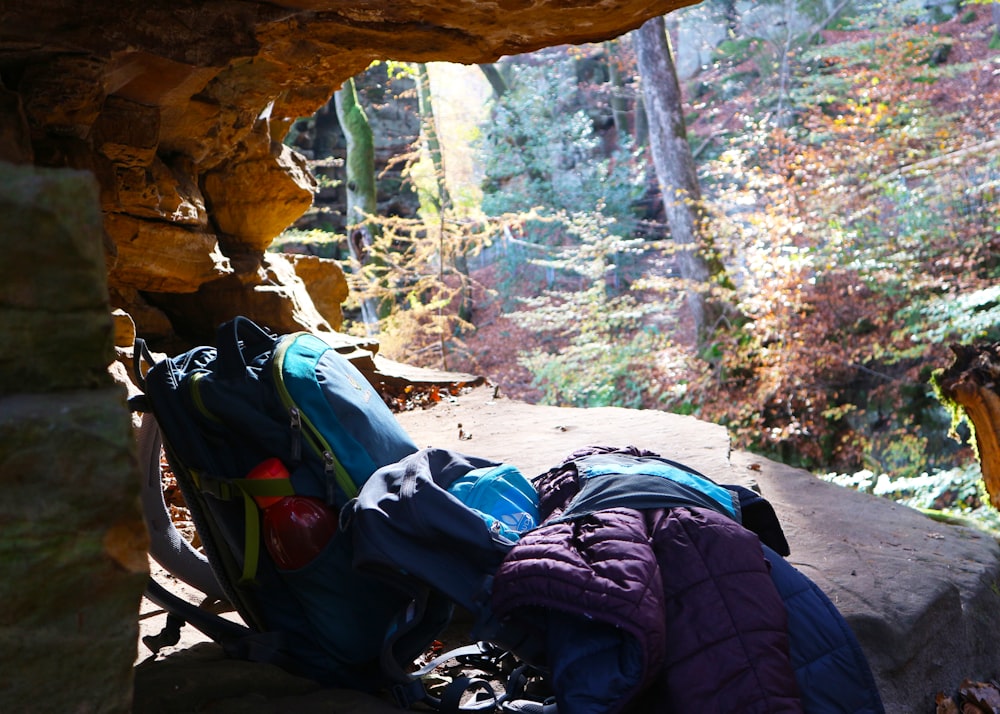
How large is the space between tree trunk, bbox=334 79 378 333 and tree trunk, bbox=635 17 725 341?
4.20m

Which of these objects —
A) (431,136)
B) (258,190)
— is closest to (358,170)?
(431,136)

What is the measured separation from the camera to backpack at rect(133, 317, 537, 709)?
2.37 m

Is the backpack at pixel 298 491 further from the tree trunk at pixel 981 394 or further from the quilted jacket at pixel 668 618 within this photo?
the tree trunk at pixel 981 394

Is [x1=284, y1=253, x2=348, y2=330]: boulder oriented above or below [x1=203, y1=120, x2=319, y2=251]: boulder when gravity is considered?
below

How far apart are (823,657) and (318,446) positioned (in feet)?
4.83

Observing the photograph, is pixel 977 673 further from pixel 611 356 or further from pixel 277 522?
pixel 611 356

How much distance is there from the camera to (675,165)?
10852 mm

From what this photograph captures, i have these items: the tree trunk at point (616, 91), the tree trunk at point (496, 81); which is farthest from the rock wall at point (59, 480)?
the tree trunk at point (496, 81)

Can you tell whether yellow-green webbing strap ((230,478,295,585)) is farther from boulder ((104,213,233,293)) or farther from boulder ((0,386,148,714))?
boulder ((104,213,233,293))

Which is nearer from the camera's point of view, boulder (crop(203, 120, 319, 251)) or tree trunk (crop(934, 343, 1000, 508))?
tree trunk (crop(934, 343, 1000, 508))

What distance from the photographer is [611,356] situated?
40.4 ft

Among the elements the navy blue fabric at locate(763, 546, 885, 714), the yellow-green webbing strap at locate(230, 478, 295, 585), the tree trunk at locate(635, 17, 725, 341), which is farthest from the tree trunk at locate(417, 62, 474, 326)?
the navy blue fabric at locate(763, 546, 885, 714)

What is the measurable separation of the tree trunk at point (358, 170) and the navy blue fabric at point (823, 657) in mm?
10447

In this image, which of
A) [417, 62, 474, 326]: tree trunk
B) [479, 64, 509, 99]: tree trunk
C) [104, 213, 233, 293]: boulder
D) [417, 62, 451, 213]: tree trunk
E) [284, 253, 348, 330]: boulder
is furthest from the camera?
[479, 64, 509, 99]: tree trunk
